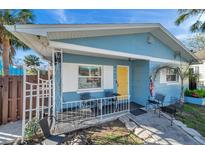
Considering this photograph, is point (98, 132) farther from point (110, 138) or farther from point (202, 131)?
point (202, 131)

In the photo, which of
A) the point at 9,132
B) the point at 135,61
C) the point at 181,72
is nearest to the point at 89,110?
the point at 9,132

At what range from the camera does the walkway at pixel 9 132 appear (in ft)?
16.1

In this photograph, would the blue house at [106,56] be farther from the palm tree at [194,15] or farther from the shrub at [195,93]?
the palm tree at [194,15]

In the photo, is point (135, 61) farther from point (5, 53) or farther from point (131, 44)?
point (5, 53)

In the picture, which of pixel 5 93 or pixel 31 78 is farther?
pixel 31 78

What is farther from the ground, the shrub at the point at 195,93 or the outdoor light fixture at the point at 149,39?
the outdoor light fixture at the point at 149,39

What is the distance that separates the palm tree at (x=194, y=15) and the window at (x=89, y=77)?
8792mm

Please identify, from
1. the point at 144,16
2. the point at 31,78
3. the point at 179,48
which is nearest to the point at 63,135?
the point at 31,78

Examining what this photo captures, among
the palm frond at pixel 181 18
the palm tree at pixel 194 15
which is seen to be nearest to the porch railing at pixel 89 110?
the palm frond at pixel 181 18

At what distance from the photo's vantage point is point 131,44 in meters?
8.59

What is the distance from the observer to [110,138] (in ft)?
17.7

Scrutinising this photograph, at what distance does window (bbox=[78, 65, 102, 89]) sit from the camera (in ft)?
28.0

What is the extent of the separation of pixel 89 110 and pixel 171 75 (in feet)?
24.5

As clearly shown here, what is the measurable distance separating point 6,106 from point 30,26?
3.53 metres
